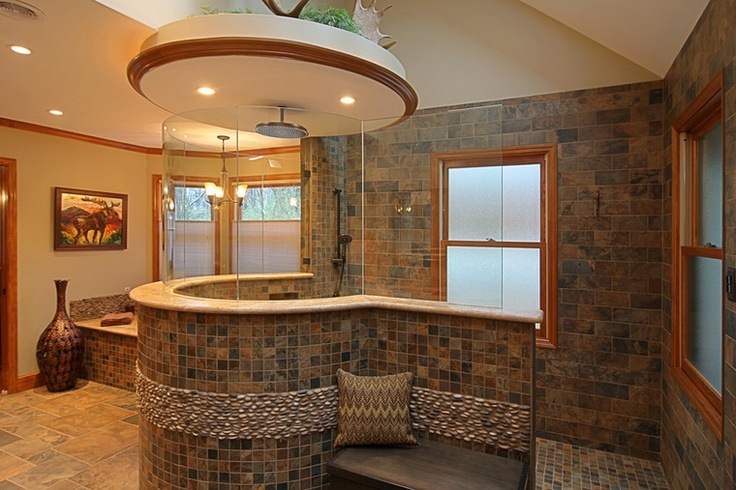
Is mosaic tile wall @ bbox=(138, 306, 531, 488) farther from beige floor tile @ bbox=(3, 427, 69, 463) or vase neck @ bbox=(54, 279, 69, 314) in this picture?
vase neck @ bbox=(54, 279, 69, 314)

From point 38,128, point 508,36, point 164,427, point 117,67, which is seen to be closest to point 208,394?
point 164,427

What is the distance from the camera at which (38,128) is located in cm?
416

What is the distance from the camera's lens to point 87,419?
352 centimetres

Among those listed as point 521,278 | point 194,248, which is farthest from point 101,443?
point 521,278

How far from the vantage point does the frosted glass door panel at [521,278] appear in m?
3.34

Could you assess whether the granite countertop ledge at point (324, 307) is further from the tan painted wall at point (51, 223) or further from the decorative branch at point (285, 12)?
the tan painted wall at point (51, 223)

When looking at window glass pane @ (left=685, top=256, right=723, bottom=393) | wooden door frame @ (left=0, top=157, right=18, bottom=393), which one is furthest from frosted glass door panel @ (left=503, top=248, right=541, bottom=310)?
wooden door frame @ (left=0, top=157, right=18, bottom=393)

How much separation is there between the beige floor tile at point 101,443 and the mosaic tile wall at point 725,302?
3575 mm

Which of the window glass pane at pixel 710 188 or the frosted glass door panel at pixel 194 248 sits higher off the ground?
the window glass pane at pixel 710 188

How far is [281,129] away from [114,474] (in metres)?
2.69

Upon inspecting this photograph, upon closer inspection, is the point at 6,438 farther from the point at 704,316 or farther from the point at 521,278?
the point at 704,316

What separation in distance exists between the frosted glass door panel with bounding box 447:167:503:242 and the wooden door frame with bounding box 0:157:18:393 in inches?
161

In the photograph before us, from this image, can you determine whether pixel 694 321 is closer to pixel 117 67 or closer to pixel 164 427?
pixel 164 427

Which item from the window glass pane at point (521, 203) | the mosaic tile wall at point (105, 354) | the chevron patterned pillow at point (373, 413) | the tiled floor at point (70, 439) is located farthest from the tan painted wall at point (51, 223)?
the window glass pane at point (521, 203)
